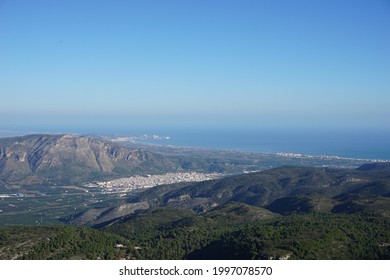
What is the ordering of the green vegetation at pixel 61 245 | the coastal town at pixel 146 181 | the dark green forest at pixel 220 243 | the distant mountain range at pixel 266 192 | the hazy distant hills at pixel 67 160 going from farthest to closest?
1. the hazy distant hills at pixel 67 160
2. the coastal town at pixel 146 181
3. the distant mountain range at pixel 266 192
4. the dark green forest at pixel 220 243
5. the green vegetation at pixel 61 245

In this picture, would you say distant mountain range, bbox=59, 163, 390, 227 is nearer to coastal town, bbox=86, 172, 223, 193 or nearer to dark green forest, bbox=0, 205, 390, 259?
coastal town, bbox=86, 172, 223, 193

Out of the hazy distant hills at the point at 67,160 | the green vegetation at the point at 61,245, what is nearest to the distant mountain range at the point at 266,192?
the green vegetation at the point at 61,245

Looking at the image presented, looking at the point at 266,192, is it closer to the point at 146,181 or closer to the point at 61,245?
the point at 146,181

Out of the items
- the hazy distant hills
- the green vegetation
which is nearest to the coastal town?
the hazy distant hills

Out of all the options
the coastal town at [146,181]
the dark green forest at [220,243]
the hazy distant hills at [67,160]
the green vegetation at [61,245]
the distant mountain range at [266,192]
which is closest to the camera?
the green vegetation at [61,245]

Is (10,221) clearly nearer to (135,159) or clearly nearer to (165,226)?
(165,226)

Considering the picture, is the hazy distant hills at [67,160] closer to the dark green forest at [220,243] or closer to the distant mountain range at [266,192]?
the distant mountain range at [266,192]

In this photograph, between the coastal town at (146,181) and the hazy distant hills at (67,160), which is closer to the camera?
the coastal town at (146,181)

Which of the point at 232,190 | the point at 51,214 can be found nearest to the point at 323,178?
the point at 232,190
